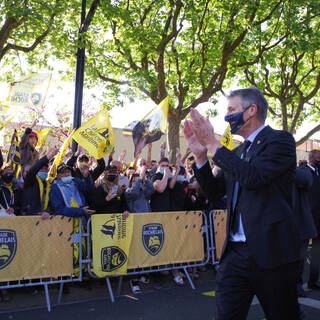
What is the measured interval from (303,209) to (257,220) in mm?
3248

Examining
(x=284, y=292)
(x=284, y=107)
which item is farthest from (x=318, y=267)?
(x=284, y=107)

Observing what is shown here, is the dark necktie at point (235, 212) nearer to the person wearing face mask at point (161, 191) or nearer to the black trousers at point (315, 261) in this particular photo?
the black trousers at point (315, 261)

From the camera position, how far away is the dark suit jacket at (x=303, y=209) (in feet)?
17.6

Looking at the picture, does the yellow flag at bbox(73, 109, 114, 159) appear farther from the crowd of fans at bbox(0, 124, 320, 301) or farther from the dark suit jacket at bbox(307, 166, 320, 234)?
the dark suit jacket at bbox(307, 166, 320, 234)

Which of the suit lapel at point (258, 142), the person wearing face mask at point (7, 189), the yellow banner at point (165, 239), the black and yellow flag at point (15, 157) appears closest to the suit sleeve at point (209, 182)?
the suit lapel at point (258, 142)

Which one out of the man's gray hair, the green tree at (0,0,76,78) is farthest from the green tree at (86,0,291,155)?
the man's gray hair

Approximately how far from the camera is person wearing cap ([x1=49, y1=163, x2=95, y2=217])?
20.1 feet

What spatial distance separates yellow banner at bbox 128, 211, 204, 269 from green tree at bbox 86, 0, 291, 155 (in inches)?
333

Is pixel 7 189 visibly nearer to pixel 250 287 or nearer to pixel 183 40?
pixel 250 287

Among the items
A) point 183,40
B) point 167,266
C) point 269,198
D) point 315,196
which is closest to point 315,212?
point 315,196

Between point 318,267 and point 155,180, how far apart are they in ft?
10.9

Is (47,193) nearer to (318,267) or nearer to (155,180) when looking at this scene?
(155,180)

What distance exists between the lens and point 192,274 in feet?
24.2

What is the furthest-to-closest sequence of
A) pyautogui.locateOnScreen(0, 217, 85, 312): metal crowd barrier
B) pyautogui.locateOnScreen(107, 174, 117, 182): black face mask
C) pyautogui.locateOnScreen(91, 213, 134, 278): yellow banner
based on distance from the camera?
pyautogui.locateOnScreen(107, 174, 117, 182): black face mask
pyautogui.locateOnScreen(91, 213, 134, 278): yellow banner
pyautogui.locateOnScreen(0, 217, 85, 312): metal crowd barrier
